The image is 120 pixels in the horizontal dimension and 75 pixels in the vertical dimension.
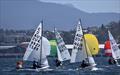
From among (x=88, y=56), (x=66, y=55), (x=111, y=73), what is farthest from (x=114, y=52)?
(x=111, y=73)

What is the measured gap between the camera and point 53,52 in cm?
9144

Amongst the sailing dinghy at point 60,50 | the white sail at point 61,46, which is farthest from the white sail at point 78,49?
the sailing dinghy at point 60,50

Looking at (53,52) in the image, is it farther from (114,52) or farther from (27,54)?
(27,54)

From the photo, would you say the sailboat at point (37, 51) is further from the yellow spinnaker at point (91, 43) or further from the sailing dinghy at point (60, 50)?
the sailing dinghy at point (60, 50)

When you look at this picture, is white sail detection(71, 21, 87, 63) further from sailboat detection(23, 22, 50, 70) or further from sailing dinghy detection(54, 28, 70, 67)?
sailing dinghy detection(54, 28, 70, 67)

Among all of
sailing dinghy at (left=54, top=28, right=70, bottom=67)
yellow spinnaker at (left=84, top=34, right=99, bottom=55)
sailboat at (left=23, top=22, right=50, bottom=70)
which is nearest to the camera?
sailboat at (left=23, top=22, right=50, bottom=70)

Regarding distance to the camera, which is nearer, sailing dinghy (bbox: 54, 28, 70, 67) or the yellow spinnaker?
the yellow spinnaker

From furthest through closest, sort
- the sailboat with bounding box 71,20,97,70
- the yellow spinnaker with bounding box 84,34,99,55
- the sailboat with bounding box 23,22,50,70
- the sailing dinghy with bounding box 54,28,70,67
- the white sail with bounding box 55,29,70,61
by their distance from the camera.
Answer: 1. the sailing dinghy with bounding box 54,28,70,67
2. the white sail with bounding box 55,29,70,61
3. the yellow spinnaker with bounding box 84,34,99,55
4. the sailboat with bounding box 71,20,97,70
5. the sailboat with bounding box 23,22,50,70

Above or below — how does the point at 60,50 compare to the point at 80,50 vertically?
above

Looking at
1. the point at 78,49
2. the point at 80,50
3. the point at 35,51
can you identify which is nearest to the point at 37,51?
the point at 35,51

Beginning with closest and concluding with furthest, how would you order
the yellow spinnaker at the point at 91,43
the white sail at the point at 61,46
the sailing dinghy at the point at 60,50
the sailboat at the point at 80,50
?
the sailboat at the point at 80,50, the yellow spinnaker at the point at 91,43, the white sail at the point at 61,46, the sailing dinghy at the point at 60,50

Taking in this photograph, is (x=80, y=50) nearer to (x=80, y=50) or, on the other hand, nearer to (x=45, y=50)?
(x=80, y=50)

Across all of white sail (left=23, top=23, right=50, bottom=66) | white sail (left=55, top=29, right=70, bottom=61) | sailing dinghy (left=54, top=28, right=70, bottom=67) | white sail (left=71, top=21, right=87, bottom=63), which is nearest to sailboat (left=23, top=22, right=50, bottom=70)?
white sail (left=23, top=23, right=50, bottom=66)

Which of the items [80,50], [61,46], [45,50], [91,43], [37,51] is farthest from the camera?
[61,46]
